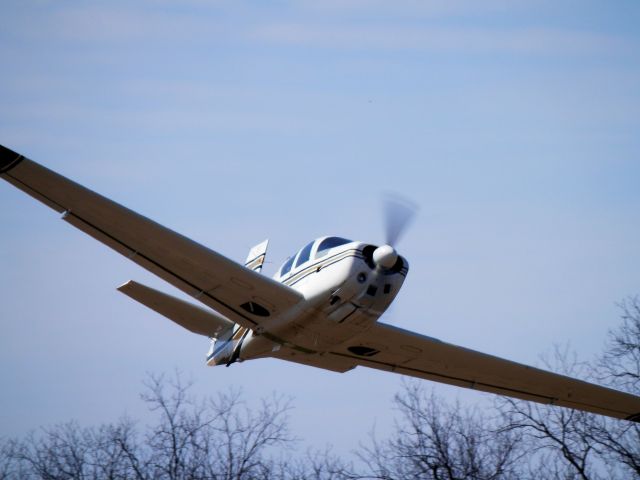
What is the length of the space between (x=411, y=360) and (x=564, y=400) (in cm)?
417

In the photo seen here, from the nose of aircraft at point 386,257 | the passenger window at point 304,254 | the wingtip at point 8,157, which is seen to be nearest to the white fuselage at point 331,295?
the passenger window at point 304,254

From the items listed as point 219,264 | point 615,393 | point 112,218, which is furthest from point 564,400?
point 112,218

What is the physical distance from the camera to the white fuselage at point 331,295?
17672mm

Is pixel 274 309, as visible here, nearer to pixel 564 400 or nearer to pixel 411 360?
pixel 411 360

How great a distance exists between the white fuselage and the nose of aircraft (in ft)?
0.66

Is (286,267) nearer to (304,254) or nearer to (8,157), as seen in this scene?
(304,254)

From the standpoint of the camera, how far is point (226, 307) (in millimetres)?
19562

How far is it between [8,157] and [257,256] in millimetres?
6586

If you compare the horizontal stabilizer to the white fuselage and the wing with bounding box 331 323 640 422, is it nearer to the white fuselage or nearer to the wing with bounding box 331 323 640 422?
the white fuselage

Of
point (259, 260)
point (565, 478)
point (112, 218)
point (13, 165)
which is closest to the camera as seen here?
point (13, 165)

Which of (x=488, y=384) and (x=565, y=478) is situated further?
(x=488, y=384)

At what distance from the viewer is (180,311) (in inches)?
839

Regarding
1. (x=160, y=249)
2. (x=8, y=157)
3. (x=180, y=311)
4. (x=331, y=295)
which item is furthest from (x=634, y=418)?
(x=8, y=157)

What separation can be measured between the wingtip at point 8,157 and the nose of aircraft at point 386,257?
259 inches
